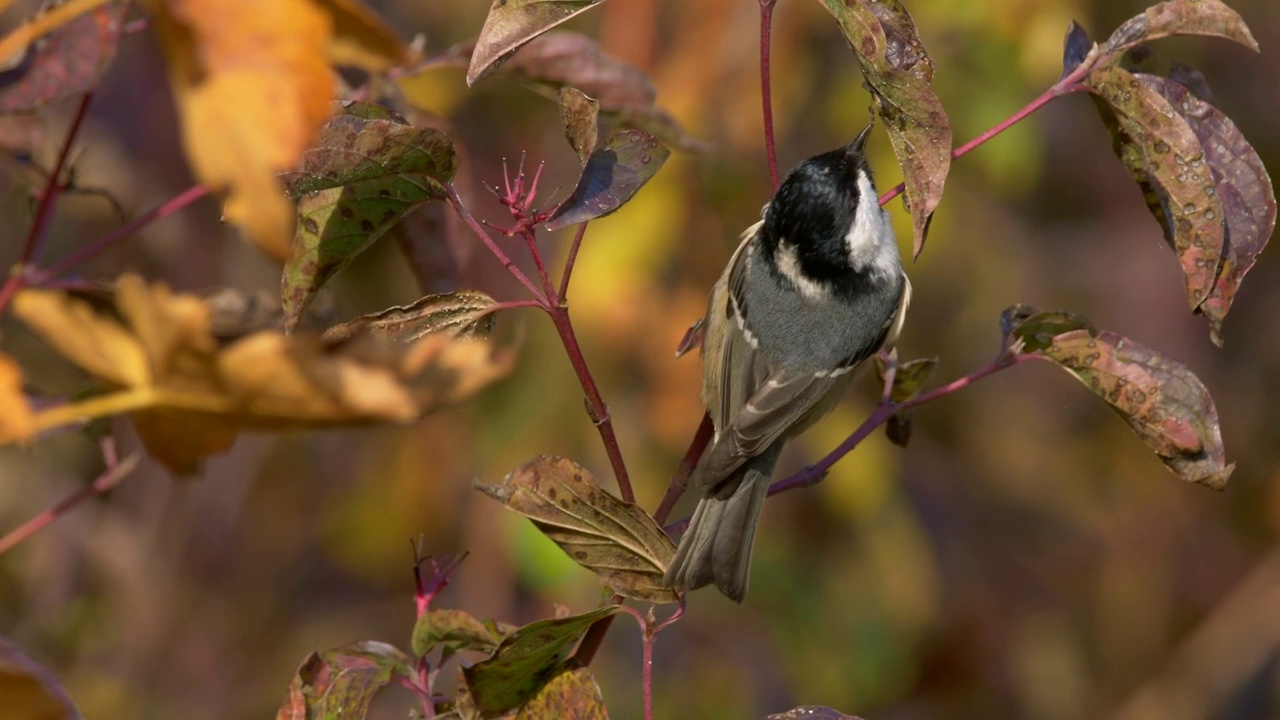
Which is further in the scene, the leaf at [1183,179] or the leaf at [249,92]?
the leaf at [1183,179]

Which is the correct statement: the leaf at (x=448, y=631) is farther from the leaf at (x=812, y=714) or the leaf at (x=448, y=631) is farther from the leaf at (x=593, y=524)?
the leaf at (x=812, y=714)

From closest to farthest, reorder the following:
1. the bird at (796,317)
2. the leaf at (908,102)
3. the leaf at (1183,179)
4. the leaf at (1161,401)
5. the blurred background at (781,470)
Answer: the leaf at (908,102) → the leaf at (1183,179) → the leaf at (1161,401) → the bird at (796,317) → the blurred background at (781,470)

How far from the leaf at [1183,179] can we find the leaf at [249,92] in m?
0.78

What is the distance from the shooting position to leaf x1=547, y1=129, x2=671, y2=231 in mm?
1255

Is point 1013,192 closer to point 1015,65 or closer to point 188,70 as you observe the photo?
point 1015,65

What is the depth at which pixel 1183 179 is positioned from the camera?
4.30ft

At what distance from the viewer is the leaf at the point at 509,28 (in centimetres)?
129

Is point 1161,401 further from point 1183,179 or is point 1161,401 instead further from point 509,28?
point 509,28

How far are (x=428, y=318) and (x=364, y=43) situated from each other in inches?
15.5

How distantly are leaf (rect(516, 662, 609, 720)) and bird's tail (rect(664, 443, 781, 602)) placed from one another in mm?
543

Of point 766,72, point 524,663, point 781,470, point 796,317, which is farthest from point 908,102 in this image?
point 781,470

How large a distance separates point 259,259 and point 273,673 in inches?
50.3

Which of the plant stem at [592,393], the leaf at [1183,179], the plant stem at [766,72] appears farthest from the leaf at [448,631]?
the leaf at [1183,179]

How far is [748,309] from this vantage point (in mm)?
2346
